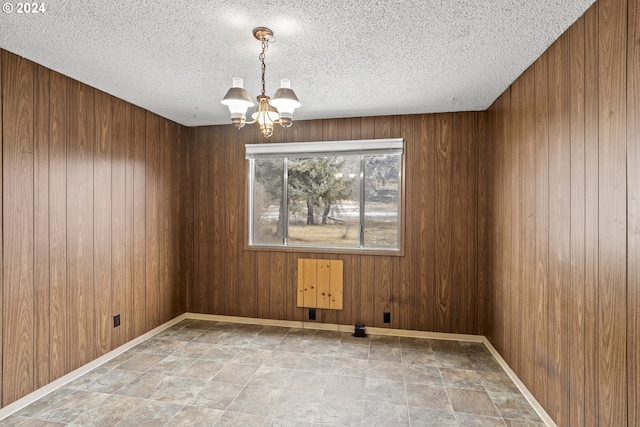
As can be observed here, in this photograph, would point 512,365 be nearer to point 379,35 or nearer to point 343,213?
point 343,213

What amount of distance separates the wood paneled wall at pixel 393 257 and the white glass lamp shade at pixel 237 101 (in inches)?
82.5

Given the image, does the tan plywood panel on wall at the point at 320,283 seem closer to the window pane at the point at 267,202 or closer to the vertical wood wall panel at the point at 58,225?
the window pane at the point at 267,202

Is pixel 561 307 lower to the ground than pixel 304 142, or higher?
lower

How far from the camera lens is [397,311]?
3.91m

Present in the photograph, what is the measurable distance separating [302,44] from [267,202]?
94.5 inches

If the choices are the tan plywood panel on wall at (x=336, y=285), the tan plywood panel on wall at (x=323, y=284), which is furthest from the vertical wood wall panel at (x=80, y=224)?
the tan plywood panel on wall at (x=336, y=285)

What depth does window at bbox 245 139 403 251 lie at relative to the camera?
4012 millimetres

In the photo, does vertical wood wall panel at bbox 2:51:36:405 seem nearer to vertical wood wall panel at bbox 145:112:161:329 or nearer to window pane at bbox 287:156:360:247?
vertical wood wall panel at bbox 145:112:161:329

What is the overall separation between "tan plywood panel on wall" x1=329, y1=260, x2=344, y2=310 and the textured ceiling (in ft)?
6.29

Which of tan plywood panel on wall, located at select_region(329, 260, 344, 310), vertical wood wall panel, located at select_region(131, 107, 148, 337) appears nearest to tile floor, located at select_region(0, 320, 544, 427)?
vertical wood wall panel, located at select_region(131, 107, 148, 337)

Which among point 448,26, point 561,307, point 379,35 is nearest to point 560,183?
point 561,307

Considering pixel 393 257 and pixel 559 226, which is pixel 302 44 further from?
pixel 393 257

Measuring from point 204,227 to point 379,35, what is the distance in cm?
327

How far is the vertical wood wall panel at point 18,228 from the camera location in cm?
235
